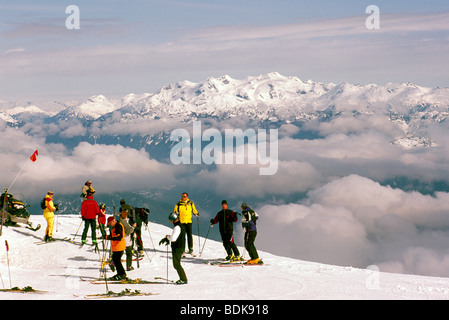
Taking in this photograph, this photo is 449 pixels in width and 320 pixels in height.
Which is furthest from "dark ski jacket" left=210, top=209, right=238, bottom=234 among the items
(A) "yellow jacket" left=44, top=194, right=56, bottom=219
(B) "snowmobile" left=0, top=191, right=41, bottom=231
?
(B) "snowmobile" left=0, top=191, right=41, bottom=231

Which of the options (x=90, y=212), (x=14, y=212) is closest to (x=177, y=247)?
(x=90, y=212)

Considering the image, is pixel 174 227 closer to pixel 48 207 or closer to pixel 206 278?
pixel 206 278

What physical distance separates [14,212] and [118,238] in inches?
490

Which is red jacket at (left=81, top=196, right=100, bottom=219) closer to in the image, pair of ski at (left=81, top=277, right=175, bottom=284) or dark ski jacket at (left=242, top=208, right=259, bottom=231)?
pair of ski at (left=81, top=277, right=175, bottom=284)

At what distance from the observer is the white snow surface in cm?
1269

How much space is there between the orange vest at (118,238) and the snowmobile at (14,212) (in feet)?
35.5

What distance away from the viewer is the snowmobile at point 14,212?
24016mm

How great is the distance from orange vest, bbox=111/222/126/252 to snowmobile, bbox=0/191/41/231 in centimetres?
1082

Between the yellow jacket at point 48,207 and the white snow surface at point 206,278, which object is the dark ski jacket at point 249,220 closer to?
the white snow surface at point 206,278

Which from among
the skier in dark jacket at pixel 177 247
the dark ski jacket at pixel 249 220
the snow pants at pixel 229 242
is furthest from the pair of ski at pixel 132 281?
the dark ski jacket at pixel 249 220

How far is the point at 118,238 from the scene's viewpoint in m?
14.8

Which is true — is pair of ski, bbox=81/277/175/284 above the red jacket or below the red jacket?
below
